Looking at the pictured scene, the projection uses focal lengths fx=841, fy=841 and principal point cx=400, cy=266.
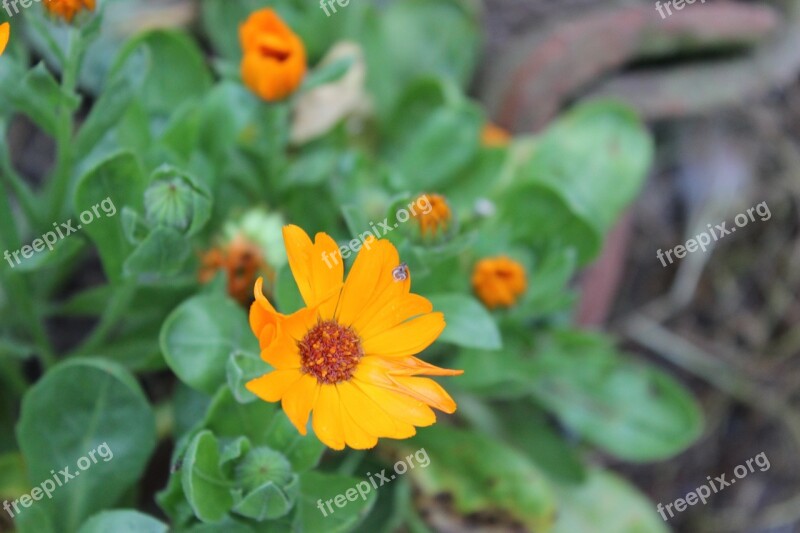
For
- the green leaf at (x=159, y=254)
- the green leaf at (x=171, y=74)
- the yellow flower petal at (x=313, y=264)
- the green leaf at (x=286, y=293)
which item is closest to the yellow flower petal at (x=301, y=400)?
the yellow flower petal at (x=313, y=264)

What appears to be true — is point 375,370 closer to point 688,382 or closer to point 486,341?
point 486,341

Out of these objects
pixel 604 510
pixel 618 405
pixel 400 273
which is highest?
pixel 400 273

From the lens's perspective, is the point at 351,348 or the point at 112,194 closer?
the point at 351,348

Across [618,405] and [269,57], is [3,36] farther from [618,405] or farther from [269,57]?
[618,405]

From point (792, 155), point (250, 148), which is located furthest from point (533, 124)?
point (792, 155)

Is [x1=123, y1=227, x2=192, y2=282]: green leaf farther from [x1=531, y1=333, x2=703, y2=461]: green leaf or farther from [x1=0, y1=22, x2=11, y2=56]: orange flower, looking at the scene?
[x1=531, y1=333, x2=703, y2=461]: green leaf

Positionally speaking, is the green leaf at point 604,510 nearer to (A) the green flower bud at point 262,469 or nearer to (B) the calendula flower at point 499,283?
(B) the calendula flower at point 499,283

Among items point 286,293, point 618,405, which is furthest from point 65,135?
point 618,405
